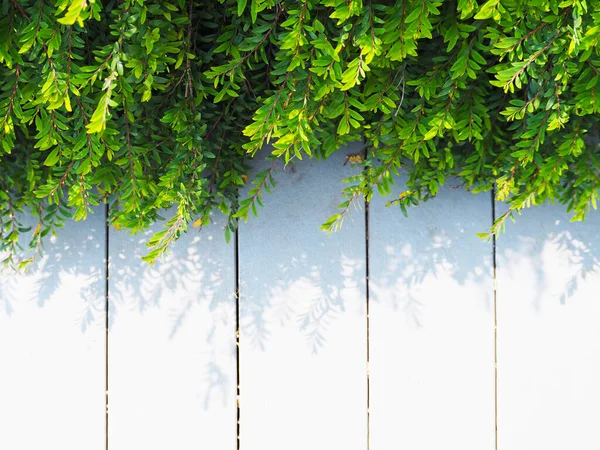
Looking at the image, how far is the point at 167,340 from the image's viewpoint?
1616 millimetres

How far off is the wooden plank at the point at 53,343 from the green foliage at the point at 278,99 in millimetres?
111

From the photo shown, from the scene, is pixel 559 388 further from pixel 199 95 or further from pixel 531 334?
pixel 199 95

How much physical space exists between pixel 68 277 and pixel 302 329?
0.56 metres

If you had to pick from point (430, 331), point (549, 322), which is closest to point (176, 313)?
point (430, 331)

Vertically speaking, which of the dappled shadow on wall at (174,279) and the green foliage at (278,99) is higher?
the green foliage at (278,99)

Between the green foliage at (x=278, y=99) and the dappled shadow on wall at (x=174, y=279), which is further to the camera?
the dappled shadow on wall at (x=174, y=279)

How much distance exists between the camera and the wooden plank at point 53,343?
1617mm

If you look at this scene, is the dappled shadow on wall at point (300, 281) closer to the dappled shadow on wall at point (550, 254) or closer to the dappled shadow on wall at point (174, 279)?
the dappled shadow on wall at point (174, 279)

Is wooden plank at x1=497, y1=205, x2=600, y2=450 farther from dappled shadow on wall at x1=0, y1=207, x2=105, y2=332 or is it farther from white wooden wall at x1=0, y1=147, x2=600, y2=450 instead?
dappled shadow on wall at x1=0, y1=207, x2=105, y2=332

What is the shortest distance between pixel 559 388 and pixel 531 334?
14 cm

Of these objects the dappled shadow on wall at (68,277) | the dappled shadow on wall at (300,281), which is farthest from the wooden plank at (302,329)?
the dappled shadow on wall at (68,277)

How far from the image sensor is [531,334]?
5.28 ft

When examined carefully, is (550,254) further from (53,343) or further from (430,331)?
(53,343)

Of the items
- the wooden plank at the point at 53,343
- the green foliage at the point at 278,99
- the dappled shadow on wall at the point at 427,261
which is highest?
the green foliage at the point at 278,99
